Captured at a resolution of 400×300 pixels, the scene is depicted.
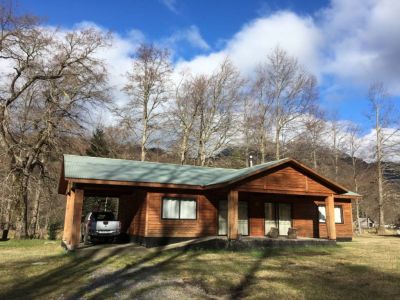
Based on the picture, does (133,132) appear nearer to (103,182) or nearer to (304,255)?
(103,182)

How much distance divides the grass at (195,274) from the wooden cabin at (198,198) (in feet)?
6.50

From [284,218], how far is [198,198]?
19.0ft

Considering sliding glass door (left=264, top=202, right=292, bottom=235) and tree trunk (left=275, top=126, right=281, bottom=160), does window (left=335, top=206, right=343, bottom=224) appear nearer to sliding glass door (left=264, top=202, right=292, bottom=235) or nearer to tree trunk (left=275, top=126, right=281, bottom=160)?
sliding glass door (left=264, top=202, right=292, bottom=235)

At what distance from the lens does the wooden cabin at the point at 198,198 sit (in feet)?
55.6

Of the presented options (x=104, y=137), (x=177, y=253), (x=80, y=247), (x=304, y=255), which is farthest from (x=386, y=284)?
(x=104, y=137)

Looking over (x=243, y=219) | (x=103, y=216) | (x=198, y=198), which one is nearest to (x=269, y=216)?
(x=243, y=219)

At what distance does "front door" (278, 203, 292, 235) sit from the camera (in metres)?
21.3

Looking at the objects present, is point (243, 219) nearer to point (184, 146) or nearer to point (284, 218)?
point (284, 218)

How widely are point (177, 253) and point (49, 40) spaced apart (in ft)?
55.5

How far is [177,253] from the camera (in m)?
15.7

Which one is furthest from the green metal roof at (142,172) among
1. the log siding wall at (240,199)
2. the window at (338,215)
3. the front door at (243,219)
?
the window at (338,215)

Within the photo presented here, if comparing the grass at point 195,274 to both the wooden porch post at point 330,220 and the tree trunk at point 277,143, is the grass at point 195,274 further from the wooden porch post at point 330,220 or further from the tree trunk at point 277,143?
the tree trunk at point 277,143

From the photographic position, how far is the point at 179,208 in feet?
60.0

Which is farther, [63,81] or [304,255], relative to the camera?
[63,81]
